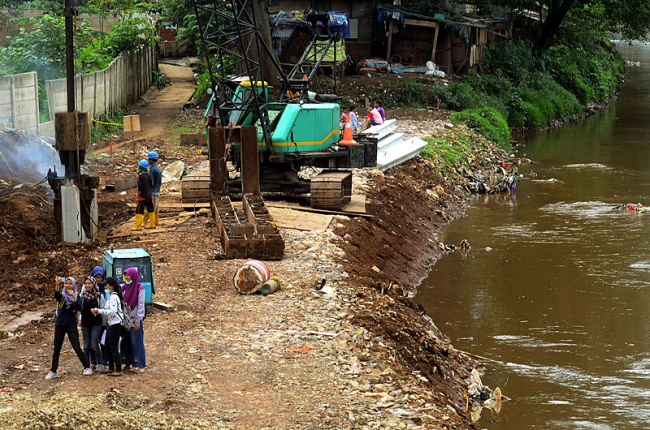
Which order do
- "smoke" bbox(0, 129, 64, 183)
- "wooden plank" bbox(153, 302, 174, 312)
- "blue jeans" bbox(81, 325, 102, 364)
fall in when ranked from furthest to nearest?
"smoke" bbox(0, 129, 64, 183) → "wooden plank" bbox(153, 302, 174, 312) → "blue jeans" bbox(81, 325, 102, 364)

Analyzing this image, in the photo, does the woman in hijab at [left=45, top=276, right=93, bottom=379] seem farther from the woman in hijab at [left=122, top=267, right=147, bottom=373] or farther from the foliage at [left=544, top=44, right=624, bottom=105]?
the foliage at [left=544, top=44, right=624, bottom=105]

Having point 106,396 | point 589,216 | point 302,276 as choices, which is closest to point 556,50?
point 589,216

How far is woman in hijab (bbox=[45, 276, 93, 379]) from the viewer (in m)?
11.7

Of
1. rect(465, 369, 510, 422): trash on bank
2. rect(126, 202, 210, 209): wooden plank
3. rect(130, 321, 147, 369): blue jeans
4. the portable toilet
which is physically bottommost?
rect(465, 369, 510, 422): trash on bank

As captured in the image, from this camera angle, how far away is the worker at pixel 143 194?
1922cm

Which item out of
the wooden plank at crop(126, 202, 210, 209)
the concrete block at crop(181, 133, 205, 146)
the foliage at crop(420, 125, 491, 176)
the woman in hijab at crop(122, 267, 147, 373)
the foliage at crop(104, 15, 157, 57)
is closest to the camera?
the woman in hijab at crop(122, 267, 147, 373)

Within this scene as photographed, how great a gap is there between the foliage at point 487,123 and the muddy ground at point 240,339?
53.0ft

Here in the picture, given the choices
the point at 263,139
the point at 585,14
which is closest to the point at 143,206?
the point at 263,139

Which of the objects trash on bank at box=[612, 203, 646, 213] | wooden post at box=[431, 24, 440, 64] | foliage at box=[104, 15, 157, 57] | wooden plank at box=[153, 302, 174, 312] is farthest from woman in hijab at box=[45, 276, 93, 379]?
wooden post at box=[431, 24, 440, 64]

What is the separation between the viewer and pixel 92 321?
39.3ft

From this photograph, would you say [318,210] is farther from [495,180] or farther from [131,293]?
[495,180]

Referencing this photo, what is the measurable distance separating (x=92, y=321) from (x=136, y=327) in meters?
0.50

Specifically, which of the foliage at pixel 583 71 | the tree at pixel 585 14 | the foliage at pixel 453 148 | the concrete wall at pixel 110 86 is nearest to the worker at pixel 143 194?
the concrete wall at pixel 110 86

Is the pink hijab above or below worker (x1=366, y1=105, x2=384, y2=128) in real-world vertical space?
above
